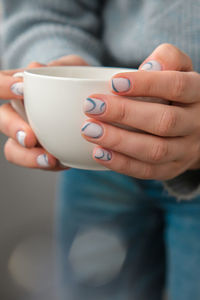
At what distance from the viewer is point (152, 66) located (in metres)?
0.46

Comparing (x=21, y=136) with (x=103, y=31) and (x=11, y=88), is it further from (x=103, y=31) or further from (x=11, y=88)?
(x=103, y=31)

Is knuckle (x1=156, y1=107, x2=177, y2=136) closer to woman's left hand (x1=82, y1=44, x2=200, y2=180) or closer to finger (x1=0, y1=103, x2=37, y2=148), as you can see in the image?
woman's left hand (x1=82, y1=44, x2=200, y2=180)

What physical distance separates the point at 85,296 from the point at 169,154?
0.58 metres

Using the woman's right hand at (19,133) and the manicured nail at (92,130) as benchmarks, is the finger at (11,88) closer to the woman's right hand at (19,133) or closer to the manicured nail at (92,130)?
the woman's right hand at (19,133)

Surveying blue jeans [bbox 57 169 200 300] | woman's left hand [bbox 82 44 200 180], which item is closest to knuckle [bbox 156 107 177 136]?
woman's left hand [bbox 82 44 200 180]

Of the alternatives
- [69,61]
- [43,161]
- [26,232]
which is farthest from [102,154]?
[26,232]

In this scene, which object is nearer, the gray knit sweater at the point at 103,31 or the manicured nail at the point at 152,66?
the manicured nail at the point at 152,66

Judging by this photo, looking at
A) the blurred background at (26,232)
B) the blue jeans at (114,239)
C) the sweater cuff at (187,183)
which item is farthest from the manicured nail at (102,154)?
the blurred background at (26,232)

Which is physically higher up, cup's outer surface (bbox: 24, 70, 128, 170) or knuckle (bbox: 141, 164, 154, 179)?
cup's outer surface (bbox: 24, 70, 128, 170)

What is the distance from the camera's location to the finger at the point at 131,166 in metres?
0.46

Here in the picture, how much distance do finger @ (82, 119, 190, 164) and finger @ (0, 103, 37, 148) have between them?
14cm

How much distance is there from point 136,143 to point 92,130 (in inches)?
2.3

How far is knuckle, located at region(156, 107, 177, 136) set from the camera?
1.41 feet

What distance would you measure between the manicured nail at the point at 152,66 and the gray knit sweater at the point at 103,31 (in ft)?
0.69
